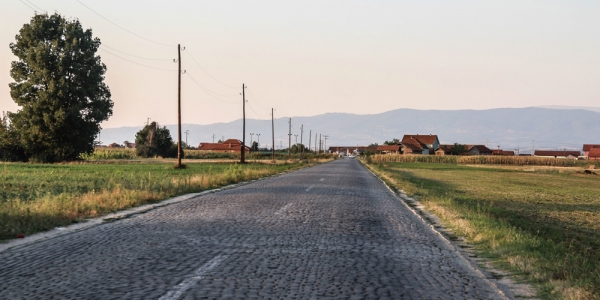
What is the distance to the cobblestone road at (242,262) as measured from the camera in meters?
6.50

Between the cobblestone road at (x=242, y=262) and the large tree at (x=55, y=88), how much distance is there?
50.5 metres

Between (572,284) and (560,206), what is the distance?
17230mm

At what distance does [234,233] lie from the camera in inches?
431

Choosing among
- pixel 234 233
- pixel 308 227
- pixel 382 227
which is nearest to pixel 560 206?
pixel 382 227

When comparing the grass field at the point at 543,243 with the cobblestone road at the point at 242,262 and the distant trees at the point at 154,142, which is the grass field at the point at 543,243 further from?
the distant trees at the point at 154,142

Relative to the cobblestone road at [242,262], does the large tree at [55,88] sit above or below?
above

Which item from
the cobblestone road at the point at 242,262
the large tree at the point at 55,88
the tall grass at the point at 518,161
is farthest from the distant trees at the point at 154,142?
the cobblestone road at the point at 242,262

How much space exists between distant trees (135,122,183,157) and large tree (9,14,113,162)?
4942cm

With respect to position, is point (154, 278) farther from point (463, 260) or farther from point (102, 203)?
point (102, 203)

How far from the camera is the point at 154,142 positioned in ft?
377

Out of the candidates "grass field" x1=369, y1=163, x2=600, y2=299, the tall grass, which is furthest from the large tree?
the tall grass

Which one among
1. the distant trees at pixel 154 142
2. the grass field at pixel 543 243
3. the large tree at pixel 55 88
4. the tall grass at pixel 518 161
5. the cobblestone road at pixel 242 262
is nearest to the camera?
the cobblestone road at pixel 242 262

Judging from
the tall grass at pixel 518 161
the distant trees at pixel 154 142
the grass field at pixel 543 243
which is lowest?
the grass field at pixel 543 243

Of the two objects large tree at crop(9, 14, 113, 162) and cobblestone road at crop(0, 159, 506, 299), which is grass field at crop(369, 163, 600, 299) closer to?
cobblestone road at crop(0, 159, 506, 299)
